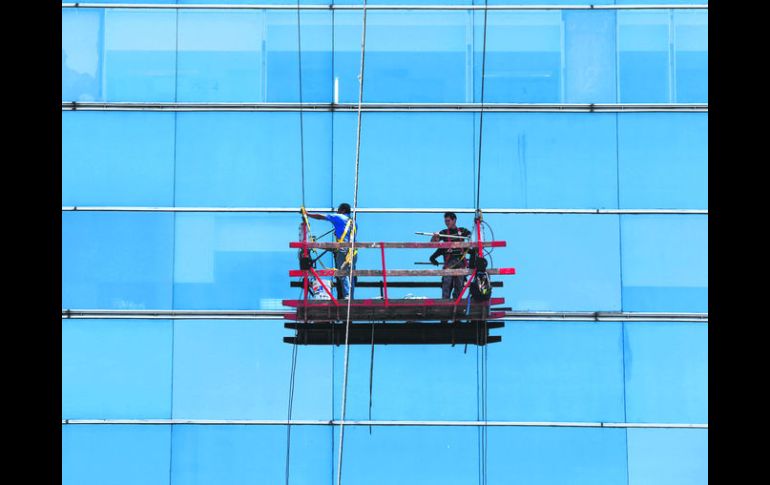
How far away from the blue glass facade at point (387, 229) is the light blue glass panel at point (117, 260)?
28 millimetres

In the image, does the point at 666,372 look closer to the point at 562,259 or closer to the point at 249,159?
the point at 562,259

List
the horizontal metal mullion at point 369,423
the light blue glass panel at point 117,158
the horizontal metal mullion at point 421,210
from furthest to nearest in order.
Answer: the light blue glass panel at point 117,158 → the horizontal metal mullion at point 421,210 → the horizontal metal mullion at point 369,423

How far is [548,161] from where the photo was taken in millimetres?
14227

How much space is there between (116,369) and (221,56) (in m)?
4.14

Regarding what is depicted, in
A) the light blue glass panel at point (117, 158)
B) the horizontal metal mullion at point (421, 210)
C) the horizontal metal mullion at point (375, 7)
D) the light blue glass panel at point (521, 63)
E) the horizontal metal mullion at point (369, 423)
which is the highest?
the horizontal metal mullion at point (375, 7)

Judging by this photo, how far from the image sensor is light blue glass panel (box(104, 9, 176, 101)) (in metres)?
14.4

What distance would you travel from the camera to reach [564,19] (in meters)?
14.4

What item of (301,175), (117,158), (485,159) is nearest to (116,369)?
(117,158)

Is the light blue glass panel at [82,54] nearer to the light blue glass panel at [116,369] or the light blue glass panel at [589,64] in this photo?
the light blue glass panel at [116,369]

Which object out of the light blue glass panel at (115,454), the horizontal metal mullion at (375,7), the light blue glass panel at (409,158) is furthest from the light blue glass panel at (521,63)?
the light blue glass panel at (115,454)

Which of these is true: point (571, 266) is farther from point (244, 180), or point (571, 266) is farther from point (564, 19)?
point (244, 180)

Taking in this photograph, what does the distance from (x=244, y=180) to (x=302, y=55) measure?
1.75 m

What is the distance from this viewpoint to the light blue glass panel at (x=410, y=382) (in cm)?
1375
